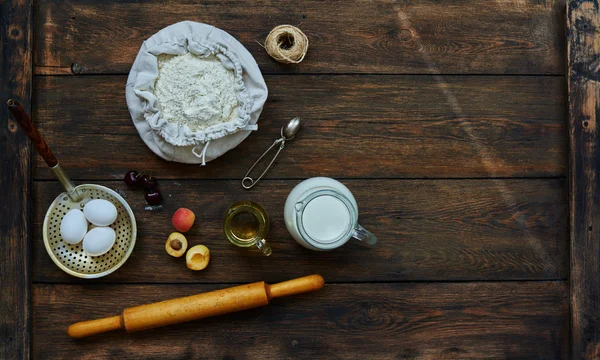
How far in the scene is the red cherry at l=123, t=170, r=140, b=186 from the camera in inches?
40.7

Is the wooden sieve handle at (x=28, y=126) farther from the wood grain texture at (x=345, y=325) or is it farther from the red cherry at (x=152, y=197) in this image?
the wood grain texture at (x=345, y=325)

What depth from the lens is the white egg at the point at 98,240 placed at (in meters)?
0.97

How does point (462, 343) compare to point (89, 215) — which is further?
point (462, 343)

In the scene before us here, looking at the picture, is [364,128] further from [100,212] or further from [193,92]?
[100,212]

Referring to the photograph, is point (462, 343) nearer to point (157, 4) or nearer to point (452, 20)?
point (452, 20)

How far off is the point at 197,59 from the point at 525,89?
653mm

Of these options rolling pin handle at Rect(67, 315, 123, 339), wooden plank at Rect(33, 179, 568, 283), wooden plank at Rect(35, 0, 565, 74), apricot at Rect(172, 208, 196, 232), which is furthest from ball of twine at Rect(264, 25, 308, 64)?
rolling pin handle at Rect(67, 315, 123, 339)

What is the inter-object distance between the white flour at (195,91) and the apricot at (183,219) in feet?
0.51

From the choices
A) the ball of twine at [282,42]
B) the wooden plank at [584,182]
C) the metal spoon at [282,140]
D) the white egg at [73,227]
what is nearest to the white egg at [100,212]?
the white egg at [73,227]

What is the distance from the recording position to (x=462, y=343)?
42.7 inches

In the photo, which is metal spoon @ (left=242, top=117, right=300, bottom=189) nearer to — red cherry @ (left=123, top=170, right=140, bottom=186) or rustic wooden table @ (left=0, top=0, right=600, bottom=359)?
rustic wooden table @ (left=0, top=0, right=600, bottom=359)

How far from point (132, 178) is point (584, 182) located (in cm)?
88

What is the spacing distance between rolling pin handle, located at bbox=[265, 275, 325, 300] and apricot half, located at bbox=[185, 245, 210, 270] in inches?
5.1

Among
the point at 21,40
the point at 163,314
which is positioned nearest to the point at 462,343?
the point at 163,314
